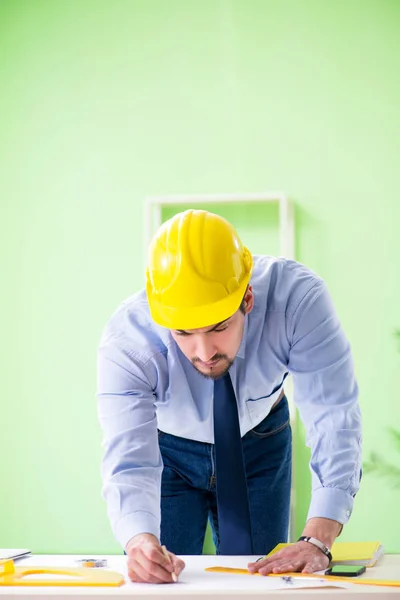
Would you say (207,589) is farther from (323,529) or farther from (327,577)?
(323,529)

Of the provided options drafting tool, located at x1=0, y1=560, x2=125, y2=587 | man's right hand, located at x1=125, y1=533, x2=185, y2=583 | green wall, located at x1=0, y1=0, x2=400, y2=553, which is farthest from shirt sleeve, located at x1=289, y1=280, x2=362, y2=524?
green wall, located at x1=0, y1=0, x2=400, y2=553

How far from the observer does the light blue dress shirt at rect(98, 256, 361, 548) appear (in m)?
1.67

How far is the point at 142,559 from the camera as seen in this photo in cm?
147

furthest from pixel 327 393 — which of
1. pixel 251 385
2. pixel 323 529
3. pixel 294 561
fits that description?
pixel 294 561

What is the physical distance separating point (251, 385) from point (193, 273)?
0.42m

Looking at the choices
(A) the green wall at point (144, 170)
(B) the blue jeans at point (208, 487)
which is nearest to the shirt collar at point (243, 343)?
(B) the blue jeans at point (208, 487)

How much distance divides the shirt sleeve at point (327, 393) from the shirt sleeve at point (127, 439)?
335 millimetres

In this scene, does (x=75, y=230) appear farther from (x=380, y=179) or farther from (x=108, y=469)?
(x=108, y=469)

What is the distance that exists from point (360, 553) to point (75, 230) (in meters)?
2.54

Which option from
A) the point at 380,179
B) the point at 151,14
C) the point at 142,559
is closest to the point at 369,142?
the point at 380,179

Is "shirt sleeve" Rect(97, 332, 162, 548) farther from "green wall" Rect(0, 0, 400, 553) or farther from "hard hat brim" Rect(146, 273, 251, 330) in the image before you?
"green wall" Rect(0, 0, 400, 553)

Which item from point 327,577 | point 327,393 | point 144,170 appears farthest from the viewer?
point 144,170

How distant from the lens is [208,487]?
2037mm

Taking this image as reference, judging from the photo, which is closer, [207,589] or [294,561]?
[207,589]
